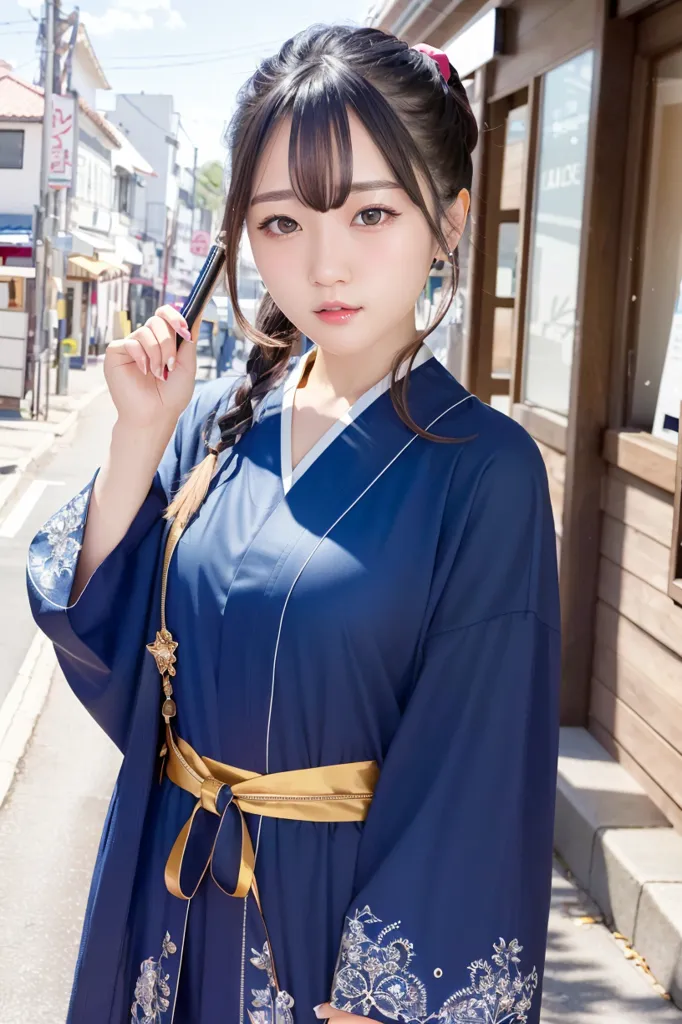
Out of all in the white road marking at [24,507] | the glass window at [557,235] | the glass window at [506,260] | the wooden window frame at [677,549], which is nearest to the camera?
the wooden window frame at [677,549]

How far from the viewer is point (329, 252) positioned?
160 cm

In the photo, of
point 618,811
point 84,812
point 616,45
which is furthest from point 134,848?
point 616,45

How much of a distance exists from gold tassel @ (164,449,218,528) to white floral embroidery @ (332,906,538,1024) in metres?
0.61

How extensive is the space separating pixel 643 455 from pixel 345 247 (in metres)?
2.80

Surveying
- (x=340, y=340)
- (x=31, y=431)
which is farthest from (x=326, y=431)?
(x=31, y=431)

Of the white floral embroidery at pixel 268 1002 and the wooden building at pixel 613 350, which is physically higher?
the wooden building at pixel 613 350

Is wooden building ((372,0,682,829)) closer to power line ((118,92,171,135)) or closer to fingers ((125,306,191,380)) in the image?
fingers ((125,306,191,380))

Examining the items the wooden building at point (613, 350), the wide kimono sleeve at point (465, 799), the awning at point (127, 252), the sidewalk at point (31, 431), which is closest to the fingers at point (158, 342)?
the wide kimono sleeve at point (465, 799)

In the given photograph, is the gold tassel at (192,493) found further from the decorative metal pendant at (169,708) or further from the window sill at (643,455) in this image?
the window sill at (643,455)

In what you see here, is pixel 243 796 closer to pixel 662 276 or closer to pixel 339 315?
pixel 339 315

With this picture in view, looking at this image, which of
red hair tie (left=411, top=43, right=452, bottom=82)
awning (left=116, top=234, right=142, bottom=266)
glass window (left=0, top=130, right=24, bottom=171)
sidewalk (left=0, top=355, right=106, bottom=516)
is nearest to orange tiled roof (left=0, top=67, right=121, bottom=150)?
glass window (left=0, top=130, right=24, bottom=171)

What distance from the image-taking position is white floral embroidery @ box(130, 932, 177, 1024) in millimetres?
1710

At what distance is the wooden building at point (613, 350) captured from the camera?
4.17 meters

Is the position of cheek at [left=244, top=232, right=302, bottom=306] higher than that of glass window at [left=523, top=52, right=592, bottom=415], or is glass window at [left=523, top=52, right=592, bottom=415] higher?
glass window at [left=523, top=52, right=592, bottom=415]
